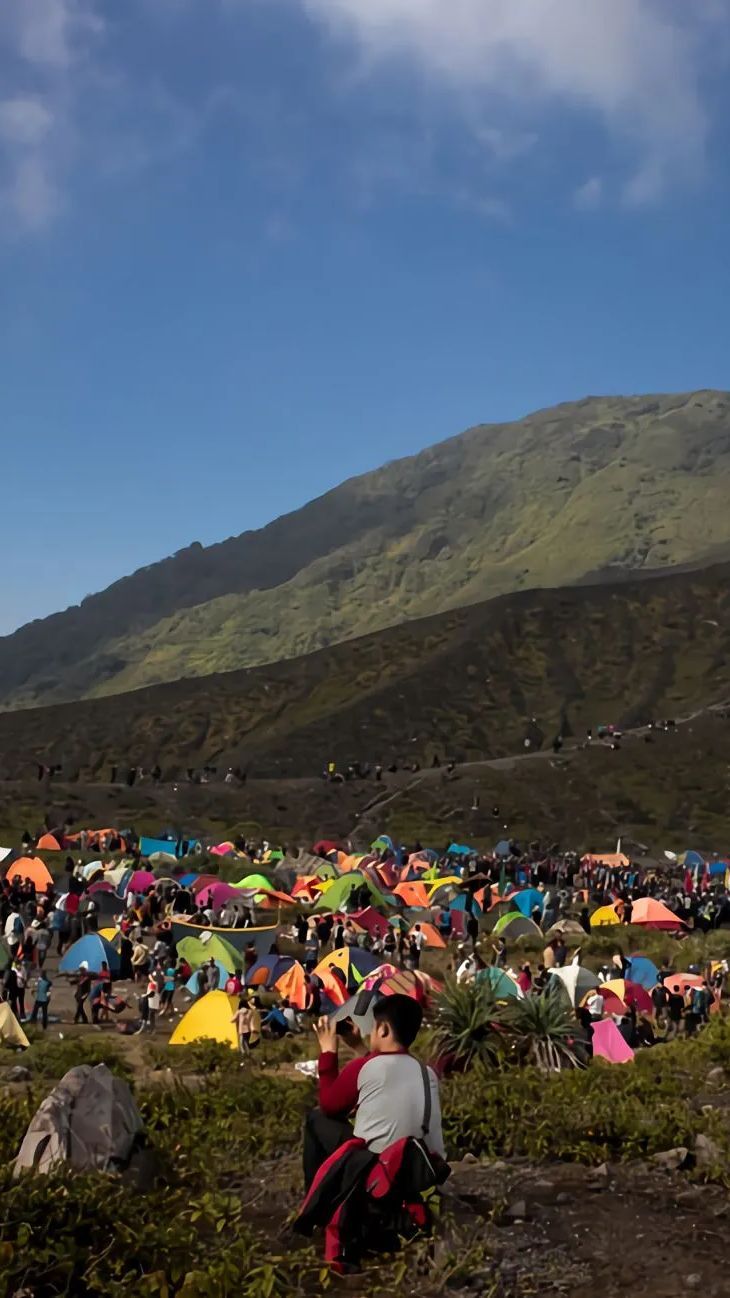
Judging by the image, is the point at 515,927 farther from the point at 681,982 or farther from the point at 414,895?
the point at 681,982

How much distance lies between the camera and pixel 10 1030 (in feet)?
52.9

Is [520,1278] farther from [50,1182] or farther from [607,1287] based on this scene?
[50,1182]

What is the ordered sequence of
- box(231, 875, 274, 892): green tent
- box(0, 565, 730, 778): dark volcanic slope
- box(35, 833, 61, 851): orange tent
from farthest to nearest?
box(0, 565, 730, 778): dark volcanic slope
box(35, 833, 61, 851): orange tent
box(231, 875, 274, 892): green tent

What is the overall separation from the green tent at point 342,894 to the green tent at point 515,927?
11.6 feet

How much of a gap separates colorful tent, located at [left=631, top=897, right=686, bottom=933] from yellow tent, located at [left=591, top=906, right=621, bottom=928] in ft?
2.07

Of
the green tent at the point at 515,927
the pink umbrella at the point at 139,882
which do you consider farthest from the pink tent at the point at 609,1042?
the pink umbrella at the point at 139,882

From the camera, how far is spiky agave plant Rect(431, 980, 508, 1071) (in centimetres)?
1138

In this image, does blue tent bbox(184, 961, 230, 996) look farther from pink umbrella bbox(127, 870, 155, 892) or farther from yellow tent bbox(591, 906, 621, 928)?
yellow tent bbox(591, 906, 621, 928)

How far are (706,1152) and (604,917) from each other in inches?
1030

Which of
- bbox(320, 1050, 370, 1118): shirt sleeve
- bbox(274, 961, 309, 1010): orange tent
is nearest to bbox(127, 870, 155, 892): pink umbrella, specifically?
bbox(274, 961, 309, 1010): orange tent

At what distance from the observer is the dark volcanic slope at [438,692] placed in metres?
96.2

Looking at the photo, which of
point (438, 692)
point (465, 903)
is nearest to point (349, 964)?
point (465, 903)

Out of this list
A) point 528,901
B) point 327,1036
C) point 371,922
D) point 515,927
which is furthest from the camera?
point 528,901

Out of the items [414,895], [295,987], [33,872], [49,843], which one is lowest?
[414,895]
